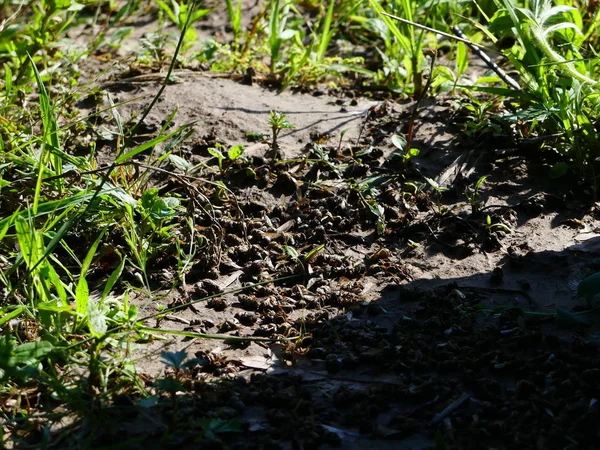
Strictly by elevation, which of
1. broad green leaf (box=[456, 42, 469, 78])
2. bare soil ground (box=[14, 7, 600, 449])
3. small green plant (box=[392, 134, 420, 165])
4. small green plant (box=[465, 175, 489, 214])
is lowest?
bare soil ground (box=[14, 7, 600, 449])

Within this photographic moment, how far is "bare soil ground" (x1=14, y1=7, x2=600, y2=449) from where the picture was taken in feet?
7.64

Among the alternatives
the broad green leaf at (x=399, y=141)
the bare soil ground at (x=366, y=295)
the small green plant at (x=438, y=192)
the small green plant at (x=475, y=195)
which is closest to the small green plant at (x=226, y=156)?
the bare soil ground at (x=366, y=295)

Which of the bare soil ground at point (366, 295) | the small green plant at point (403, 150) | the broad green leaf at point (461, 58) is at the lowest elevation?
the bare soil ground at point (366, 295)

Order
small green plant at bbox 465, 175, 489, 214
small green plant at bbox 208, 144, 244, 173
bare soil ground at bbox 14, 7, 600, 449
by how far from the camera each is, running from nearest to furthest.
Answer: bare soil ground at bbox 14, 7, 600, 449 < small green plant at bbox 465, 175, 489, 214 < small green plant at bbox 208, 144, 244, 173

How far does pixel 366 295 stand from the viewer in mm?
3078

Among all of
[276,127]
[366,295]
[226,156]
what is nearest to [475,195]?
[366,295]

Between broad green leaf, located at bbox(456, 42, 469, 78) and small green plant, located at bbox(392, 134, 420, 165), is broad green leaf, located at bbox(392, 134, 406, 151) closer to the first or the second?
small green plant, located at bbox(392, 134, 420, 165)

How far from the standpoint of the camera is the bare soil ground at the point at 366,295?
7.64 feet

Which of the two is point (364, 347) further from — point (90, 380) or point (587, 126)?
point (587, 126)

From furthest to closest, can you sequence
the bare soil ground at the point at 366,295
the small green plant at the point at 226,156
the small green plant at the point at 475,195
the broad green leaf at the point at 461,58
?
the broad green leaf at the point at 461,58 < the small green plant at the point at 226,156 < the small green plant at the point at 475,195 < the bare soil ground at the point at 366,295

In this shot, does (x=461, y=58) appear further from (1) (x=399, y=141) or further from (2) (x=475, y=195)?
(2) (x=475, y=195)

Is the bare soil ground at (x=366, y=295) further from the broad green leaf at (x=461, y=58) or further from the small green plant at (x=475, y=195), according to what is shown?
the broad green leaf at (x=461, y=58)

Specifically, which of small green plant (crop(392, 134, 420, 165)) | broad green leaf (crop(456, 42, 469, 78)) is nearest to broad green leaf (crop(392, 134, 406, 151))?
small green plant (crop(392, 134, 420, 165))

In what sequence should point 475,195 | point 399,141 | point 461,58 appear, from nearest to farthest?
point 475,195, point 399,141, point 461,58
